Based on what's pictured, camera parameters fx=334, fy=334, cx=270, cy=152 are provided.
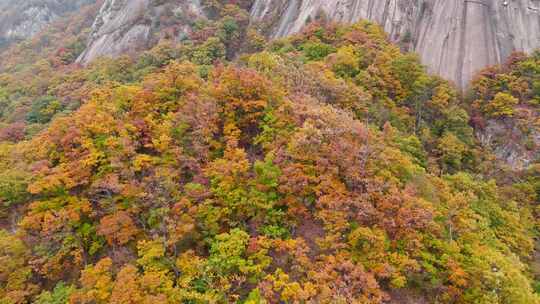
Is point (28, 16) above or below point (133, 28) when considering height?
above

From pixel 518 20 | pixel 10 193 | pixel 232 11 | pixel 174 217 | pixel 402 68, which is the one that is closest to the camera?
pixel 174 217

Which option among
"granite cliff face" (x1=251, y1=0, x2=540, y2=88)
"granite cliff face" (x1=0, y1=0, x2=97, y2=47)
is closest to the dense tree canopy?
"granite cliff face" (x1=251, y1=0, x2=540, y2=88)

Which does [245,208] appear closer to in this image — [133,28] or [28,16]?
[133,28]

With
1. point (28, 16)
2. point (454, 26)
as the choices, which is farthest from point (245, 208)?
point (28, 16)

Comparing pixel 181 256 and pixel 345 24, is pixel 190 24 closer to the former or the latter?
pixel 345 24

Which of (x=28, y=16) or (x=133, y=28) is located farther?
(x=28, y=16)

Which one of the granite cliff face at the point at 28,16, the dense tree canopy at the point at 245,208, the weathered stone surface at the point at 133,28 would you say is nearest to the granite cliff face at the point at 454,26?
the dense tree canopy at the point at 245,208

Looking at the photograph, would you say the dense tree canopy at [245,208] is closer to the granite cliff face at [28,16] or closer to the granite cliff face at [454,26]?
the granite cliff face at [454,26]

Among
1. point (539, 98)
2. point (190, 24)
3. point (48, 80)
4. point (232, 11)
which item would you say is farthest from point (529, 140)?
point (48, 80)
